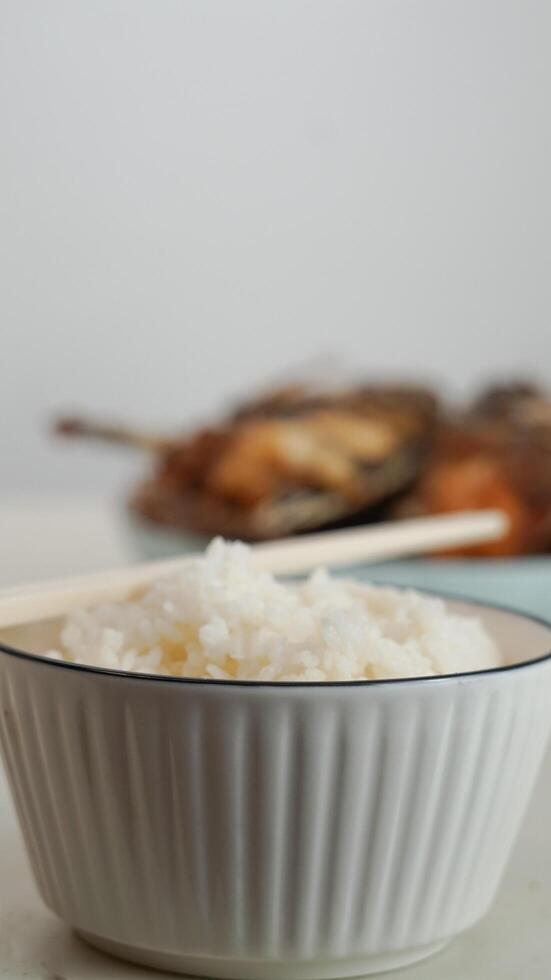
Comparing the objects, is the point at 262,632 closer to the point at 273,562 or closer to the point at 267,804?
the point at 267,804

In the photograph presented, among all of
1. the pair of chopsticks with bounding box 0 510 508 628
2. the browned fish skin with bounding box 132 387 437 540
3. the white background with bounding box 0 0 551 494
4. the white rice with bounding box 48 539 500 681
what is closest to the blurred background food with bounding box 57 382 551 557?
the browned fish skin with bounding box 132 387 437 540

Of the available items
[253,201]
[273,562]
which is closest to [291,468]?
[273,562]

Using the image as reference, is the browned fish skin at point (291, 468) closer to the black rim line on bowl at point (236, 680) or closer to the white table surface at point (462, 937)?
the white table surface at point (462, 937)

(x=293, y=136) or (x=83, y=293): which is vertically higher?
(x=293, y=136)

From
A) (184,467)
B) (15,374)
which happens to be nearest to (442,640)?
(184,467)

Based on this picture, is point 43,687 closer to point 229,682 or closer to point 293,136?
point 229,682

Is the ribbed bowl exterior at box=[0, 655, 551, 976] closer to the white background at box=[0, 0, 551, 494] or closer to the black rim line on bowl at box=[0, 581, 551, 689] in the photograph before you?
the black rim line on bowl at box=[0, 581, 551, 689]

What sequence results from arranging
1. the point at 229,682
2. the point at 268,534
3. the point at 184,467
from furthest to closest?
the point at 184,467
the point at 268,534
the point at 229,682
